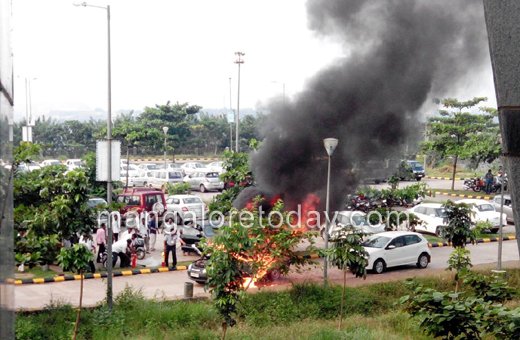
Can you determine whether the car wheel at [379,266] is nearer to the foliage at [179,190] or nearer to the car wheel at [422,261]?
the car wheel at [422,261]

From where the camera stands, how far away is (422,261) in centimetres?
1645

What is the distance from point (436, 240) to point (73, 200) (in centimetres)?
1446

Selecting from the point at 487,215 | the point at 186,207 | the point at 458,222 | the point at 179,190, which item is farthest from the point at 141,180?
the point at 458,222

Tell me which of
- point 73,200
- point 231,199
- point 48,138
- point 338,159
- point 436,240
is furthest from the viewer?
point 48,138

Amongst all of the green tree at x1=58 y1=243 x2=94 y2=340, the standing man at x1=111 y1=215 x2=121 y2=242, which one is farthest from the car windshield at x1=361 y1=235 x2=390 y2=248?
the green tree at x1=58 y1=243 x2=94 y2=340

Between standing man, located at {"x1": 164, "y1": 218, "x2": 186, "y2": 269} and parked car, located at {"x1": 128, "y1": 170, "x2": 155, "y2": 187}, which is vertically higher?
parked car, located at {"x1": 128, "y1": 170, "x2": 155, "y2": 187}

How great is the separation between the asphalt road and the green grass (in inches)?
28.9

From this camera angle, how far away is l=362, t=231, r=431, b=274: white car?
15.7 metres

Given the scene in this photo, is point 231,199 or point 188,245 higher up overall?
point 231,199

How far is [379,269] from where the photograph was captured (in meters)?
15.6

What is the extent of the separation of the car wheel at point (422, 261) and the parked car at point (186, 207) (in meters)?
8.70

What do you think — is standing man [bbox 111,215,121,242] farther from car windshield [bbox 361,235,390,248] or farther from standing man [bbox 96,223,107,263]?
car windshield [bbox 361,235,390,248]

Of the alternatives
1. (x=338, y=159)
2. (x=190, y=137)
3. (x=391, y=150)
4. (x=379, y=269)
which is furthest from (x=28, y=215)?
(x=190, y=137)

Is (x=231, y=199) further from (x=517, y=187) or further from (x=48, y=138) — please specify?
(x=48, y=138)
